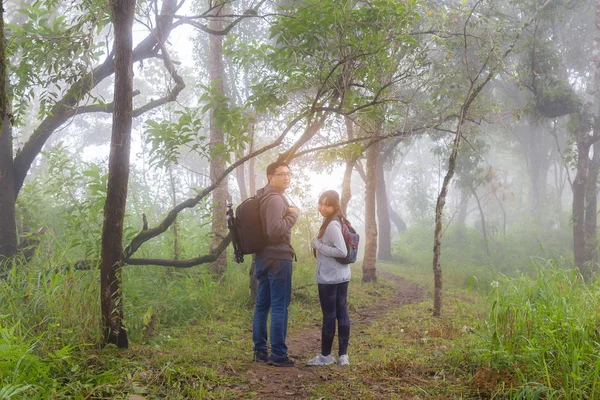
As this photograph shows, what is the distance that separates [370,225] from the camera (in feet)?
41.7

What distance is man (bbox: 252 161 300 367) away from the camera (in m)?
4.98

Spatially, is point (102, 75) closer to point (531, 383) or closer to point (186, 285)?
point (186, 285)

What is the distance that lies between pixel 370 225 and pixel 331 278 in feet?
25.7

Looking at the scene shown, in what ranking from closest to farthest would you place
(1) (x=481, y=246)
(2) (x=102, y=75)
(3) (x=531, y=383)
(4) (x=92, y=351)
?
(3) (x=531, y=383) < (4) (x=92, y=351) < (2) (x=102, y=75) < (1) (x=481, y=246)

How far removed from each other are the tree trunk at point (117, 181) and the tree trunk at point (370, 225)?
8503 mm

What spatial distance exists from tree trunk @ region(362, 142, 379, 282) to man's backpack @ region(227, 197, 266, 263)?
7.49m

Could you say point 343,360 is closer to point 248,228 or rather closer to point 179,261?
point 248,228

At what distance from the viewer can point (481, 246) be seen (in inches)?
842

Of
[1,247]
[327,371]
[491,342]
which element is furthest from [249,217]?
[1,247]

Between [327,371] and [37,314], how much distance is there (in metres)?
2.82

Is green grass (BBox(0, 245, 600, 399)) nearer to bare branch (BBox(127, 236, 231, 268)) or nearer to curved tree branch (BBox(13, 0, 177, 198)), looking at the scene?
bare branch (BBox(127, 236, 231, 268))

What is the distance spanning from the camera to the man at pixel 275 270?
16.3ft

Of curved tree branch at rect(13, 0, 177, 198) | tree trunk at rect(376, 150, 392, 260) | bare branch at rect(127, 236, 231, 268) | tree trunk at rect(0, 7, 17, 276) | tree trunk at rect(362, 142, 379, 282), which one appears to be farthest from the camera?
tree trunk at rect(376, 150, 392, 260)

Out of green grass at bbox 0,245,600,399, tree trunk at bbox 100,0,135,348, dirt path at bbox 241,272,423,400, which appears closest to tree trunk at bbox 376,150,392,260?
dirt path at bbox 241,272,423,400
